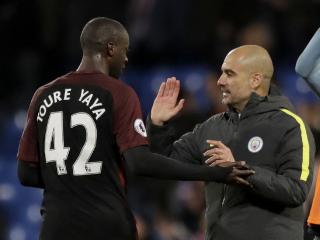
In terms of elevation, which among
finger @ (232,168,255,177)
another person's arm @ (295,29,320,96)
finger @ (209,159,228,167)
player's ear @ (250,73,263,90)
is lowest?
finger @ (232,168,255,177)

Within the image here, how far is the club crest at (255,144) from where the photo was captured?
15.2ft

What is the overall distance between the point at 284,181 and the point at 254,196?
23 centimetres

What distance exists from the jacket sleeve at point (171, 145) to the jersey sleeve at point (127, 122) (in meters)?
0.44

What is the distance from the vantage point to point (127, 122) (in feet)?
14.3

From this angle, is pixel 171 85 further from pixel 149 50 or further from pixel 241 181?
pixel 149 50

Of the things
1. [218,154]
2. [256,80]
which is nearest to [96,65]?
[218,154]

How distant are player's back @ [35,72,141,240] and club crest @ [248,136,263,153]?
0.67 metres

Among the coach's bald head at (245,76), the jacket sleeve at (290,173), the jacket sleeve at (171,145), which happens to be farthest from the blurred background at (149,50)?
the jacket sleeve at (290,173)

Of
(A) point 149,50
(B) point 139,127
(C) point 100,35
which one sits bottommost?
(B) point 139,127

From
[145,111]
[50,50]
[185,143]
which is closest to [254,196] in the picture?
[185,143]

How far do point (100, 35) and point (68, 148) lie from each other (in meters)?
0.57

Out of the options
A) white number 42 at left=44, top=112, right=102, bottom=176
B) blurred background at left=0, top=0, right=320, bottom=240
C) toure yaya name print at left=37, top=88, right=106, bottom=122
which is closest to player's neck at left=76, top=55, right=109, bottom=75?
toure yaya name print at left=37, top=88, right=106, bottom=122

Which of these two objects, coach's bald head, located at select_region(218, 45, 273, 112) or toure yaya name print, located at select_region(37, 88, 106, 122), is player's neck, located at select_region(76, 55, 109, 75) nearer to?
toure yaya name print, located at select_region(37, 88, 106, 122)

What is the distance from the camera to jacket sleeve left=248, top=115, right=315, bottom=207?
444 cm
